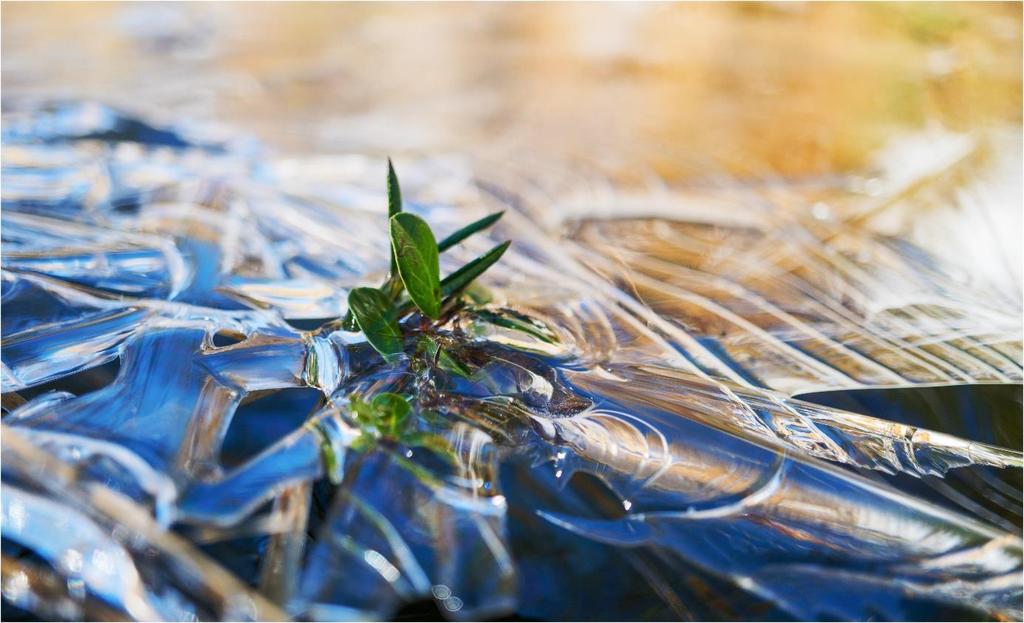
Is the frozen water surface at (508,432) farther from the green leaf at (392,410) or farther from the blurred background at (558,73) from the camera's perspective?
the blurred background at (558,73)

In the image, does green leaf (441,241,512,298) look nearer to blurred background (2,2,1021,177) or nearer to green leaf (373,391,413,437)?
green leaf (373,391,413,437)

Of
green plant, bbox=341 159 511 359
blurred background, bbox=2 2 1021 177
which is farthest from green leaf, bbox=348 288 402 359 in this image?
blurred background, bbox=2 2 1021 177

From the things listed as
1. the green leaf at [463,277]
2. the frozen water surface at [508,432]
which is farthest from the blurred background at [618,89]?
the green leaf at [463,277]

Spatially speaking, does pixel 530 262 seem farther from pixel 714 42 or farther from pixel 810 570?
pixel 714 42

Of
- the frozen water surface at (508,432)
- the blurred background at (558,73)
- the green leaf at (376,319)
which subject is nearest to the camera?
the frozen water surface at (508,432)

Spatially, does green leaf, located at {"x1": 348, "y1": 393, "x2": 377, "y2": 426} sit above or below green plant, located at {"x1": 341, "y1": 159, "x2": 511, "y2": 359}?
below

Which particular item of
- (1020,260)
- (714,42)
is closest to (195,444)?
(1020,260)
